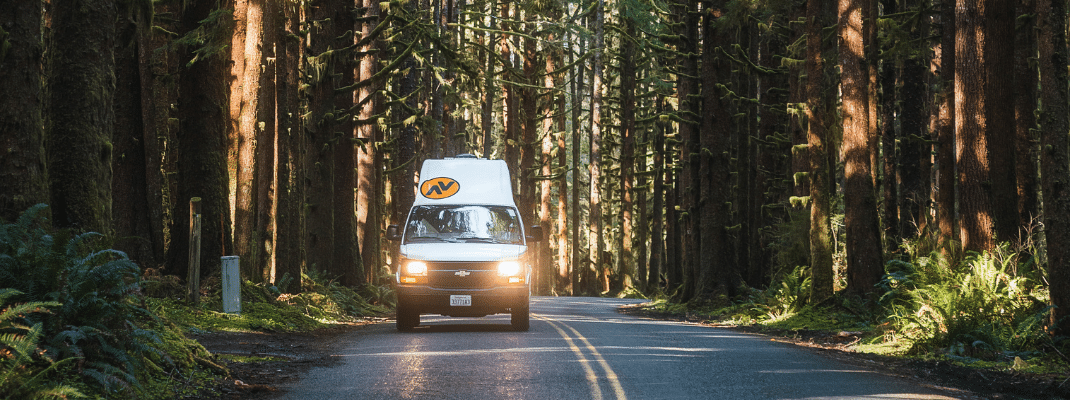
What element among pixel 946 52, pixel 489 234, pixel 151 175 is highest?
pixel 946 52

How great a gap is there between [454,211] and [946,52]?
13045mm

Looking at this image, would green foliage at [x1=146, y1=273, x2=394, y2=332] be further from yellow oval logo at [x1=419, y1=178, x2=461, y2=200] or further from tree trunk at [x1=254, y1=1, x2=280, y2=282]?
yellow oval logo at [x1=419, y1=178, x2=461, y2=200]

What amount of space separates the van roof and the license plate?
2382 mm

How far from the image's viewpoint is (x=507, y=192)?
1847 centimetres

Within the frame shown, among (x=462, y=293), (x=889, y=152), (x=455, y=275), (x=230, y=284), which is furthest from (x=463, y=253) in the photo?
(x=889, y=152)

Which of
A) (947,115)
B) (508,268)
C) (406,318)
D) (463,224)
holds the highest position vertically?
(947,115)

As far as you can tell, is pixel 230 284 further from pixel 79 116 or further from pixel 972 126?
pixel 972 126

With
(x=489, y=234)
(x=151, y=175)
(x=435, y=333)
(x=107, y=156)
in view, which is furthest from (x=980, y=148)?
(x=151, y=175)

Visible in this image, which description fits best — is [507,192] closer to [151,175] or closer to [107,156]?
[151,175]

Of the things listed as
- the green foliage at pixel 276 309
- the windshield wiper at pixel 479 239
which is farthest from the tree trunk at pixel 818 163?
the green foliage at pixel 276 309

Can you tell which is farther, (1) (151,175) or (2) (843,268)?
(2) (843,268)

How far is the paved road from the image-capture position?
921 cm

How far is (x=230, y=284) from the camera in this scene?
50.2 feet

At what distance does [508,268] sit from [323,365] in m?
5.60
